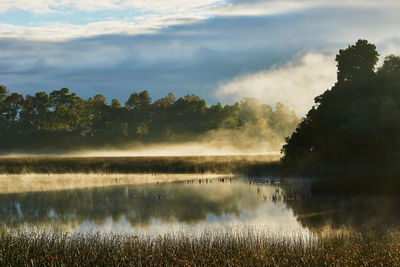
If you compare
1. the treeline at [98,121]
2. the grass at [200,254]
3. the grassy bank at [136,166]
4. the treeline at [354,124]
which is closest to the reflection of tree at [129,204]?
the grass at [200,254]

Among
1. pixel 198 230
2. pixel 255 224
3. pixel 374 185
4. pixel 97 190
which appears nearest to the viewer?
pixel 198 230

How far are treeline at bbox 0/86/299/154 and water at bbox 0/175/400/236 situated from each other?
102 meters

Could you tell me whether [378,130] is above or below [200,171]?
above

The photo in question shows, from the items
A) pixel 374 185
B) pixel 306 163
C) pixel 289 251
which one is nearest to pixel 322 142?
pixel 306 163

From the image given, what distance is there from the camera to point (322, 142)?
60.2m

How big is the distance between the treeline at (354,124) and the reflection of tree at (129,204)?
13.8 metres

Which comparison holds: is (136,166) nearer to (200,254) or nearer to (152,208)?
(152,208)

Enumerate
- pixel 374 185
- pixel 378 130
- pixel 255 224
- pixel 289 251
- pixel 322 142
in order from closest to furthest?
pixel 289 251, pixel 255 224, pixel 374 185, pixel 378 130, pixel 322 142

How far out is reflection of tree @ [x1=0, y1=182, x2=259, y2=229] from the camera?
34.6 metres

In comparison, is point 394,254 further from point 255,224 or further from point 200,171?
point 200,171

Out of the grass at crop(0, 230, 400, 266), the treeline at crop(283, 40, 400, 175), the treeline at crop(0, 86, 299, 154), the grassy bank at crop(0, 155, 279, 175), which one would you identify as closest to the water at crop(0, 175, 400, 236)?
the grass at crop(0, 230, 400, 266)

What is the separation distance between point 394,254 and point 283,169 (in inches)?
1818

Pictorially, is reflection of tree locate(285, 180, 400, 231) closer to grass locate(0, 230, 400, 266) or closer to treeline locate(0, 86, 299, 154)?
grass locate(0, 230, 400, 266)

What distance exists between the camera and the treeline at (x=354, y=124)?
55.7 meters
